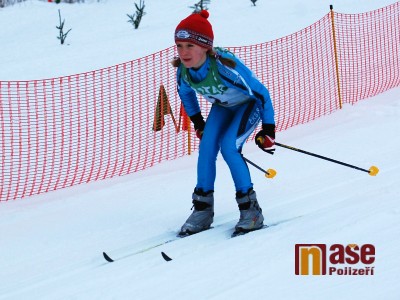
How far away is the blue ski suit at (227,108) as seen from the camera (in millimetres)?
4516

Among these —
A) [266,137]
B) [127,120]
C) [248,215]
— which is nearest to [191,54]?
[266,137]

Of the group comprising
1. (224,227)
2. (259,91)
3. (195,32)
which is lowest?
(224,227)

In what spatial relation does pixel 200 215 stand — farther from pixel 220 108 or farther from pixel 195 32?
pixel 195 32

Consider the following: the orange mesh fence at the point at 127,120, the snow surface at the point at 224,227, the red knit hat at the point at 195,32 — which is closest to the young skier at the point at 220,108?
the red knit hat at the point at 195,32

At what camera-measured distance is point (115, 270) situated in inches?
168

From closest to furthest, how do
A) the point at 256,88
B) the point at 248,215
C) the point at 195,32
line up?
the point at 195,32 < the point at 256,88 < the point at 248,215

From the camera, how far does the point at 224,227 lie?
197 inches

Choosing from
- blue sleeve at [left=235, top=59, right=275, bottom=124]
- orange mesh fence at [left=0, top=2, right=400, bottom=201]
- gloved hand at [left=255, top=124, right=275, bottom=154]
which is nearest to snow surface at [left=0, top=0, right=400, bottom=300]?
orange mesh fence at [left=0, top=2, right=400, bottom=201]

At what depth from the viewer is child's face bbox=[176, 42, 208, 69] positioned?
444 centimetres

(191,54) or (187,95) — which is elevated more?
(191,54)

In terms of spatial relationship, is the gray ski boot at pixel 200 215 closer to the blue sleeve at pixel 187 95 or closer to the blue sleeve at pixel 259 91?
the blue sleeve at pixel 187 95

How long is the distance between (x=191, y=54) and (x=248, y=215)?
4.15 feet

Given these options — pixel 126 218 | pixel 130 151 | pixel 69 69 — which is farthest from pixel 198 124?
pixel 69 69

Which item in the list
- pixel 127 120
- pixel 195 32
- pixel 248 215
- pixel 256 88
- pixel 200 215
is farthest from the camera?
pixel 127 120
